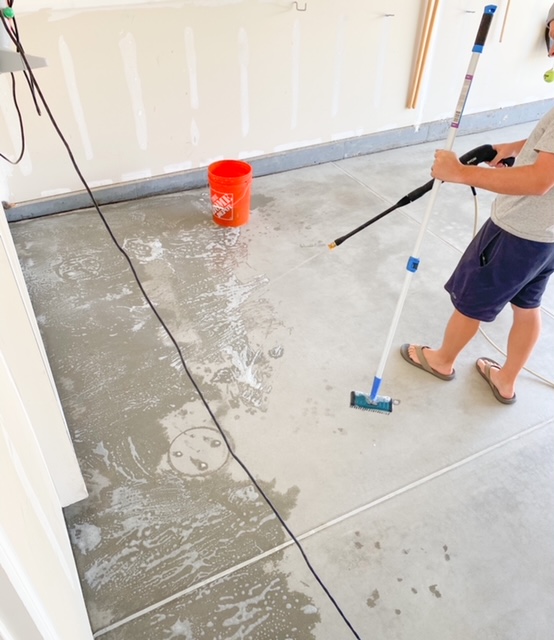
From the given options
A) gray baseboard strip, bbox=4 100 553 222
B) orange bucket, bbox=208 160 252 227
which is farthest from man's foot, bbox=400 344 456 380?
gray baseboard strip, bbox=4 100 553 222

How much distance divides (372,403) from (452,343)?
393 mm

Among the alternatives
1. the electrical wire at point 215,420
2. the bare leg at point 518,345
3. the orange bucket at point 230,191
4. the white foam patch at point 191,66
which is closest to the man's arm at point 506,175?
the bare leg at point 518,345

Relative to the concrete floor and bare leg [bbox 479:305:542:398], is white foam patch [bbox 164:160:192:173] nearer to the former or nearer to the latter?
the concrete floor

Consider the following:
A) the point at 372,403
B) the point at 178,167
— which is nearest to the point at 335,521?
the point at 372,403

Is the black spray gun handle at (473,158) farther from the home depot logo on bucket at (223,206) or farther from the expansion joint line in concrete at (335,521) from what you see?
the home depot logo on bucket at (223,206)

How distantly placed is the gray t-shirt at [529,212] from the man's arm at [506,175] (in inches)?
4.3

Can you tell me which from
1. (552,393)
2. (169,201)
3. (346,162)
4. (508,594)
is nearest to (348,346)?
(552,393)

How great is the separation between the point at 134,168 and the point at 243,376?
1.66 metres

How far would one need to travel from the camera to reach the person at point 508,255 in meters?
1.43

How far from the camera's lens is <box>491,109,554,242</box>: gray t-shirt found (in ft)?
4.99

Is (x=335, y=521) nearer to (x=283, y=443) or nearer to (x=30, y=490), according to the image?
(x=283, y=443)

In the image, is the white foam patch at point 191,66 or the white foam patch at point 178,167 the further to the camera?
the white foam patch at point 178,167

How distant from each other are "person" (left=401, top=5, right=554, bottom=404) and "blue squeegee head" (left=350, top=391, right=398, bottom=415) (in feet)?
0.85

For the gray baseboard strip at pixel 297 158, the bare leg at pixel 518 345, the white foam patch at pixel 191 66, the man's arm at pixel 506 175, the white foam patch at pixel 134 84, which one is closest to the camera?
the man's arm at pixel 506 175
